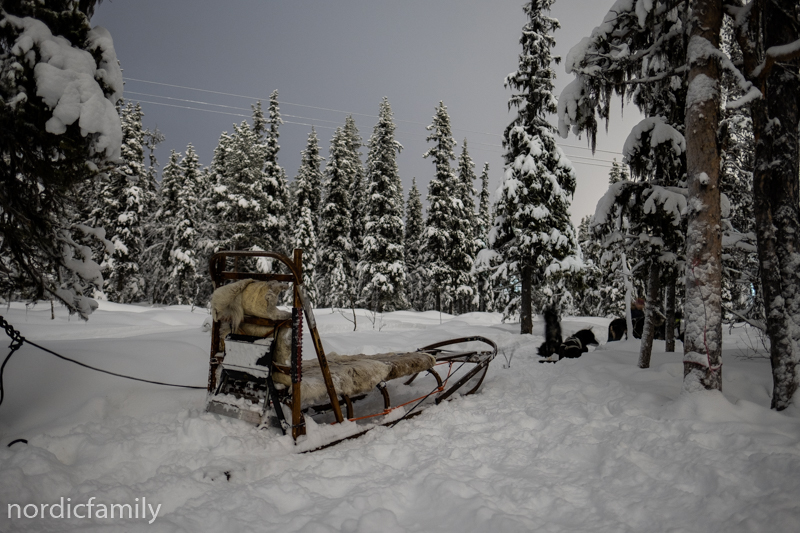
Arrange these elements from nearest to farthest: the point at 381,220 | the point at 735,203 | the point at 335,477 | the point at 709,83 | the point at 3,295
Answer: the point at 335,477
the point at 709,83
the point at 3,295
the point at 735,203
the point at 381,220

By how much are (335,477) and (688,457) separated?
9.68ft

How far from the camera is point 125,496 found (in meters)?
2.82

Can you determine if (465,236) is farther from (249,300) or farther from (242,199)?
(249,300)

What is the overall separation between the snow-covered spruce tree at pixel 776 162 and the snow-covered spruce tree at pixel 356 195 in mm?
25942

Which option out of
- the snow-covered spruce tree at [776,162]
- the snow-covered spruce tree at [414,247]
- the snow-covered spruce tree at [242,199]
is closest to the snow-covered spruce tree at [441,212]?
the snow-covered spruce tree at [414,247]

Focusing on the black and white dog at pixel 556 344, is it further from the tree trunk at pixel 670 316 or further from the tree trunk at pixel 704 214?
the tree trunk at pixel 704 214

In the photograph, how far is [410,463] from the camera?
3775 millimetres

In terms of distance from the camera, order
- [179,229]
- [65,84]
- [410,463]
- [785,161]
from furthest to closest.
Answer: [179,229] → [785,161] → [410,463] → [65,84]

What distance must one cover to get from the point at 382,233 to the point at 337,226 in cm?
392

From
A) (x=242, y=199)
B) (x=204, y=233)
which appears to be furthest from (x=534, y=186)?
(x=204, y=233)

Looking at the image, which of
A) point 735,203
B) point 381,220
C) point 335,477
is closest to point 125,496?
point 335,477

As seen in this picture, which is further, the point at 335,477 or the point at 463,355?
the point at 463,355

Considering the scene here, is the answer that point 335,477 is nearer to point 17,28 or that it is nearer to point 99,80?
point 99,80

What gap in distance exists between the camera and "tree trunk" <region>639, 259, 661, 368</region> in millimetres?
6902
